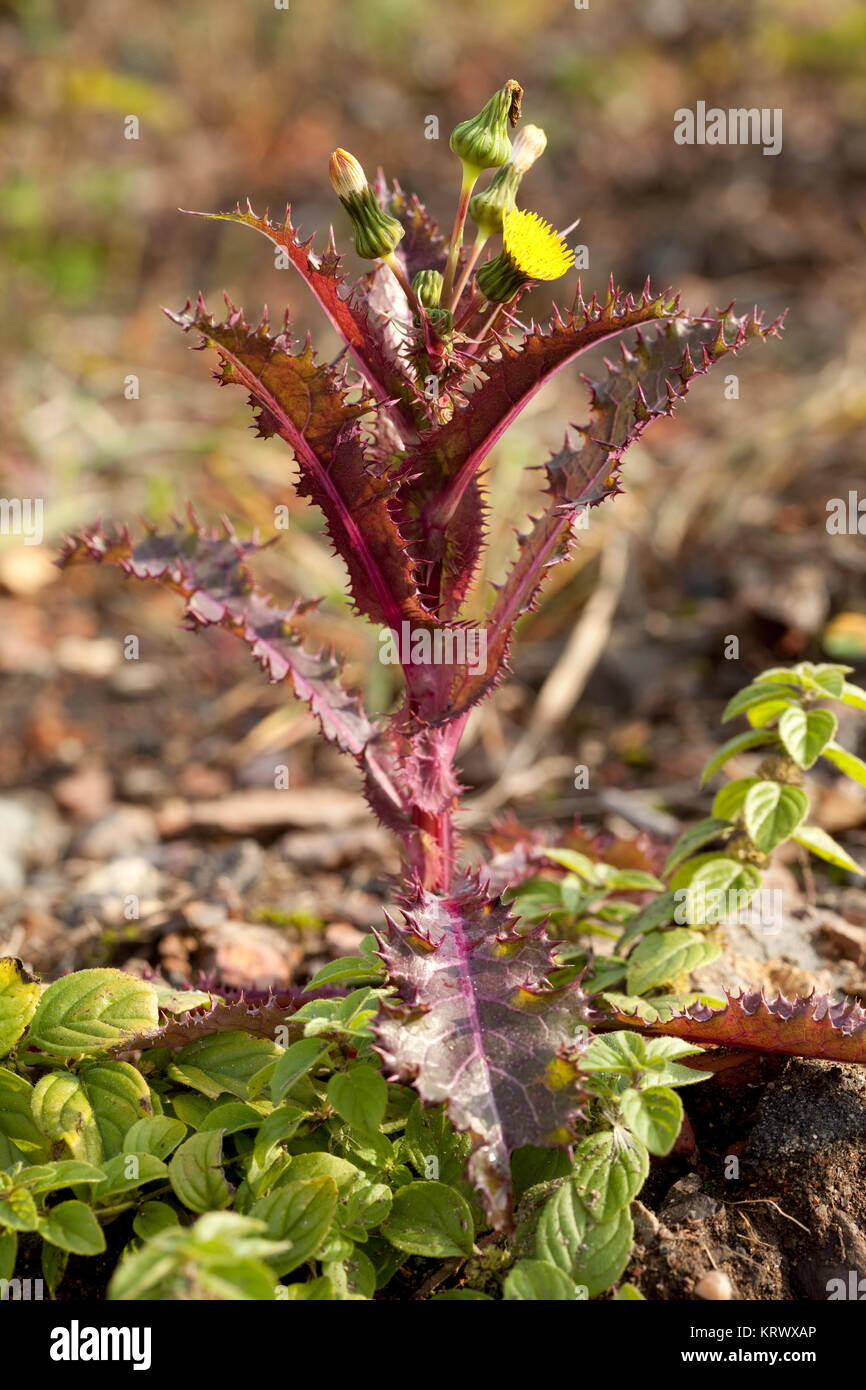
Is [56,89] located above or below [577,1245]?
above

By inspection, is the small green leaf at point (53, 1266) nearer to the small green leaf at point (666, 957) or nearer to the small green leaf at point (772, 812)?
the small green leaf at point (666, 957)

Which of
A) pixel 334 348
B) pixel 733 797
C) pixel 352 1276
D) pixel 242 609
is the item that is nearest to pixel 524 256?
pixel 242 609

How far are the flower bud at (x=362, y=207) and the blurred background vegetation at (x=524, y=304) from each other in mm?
1891

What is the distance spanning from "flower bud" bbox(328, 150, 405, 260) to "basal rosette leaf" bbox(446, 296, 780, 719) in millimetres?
294

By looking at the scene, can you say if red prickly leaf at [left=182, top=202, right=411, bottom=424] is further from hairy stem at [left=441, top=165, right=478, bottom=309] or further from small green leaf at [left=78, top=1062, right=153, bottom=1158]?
small green leaf at [left=78, top=1062, right=153, bottom=1158]

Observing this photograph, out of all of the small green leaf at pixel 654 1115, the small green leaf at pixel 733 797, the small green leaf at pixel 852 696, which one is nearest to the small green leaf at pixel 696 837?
the small green leaf at pixel 733 797

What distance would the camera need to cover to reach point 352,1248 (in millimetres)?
1504

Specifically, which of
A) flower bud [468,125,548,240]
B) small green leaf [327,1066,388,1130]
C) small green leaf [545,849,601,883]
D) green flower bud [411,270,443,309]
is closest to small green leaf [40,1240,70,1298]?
small green leaf [327,1066,388,1130]

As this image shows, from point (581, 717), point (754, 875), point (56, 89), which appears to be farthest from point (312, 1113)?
point (56, 89)

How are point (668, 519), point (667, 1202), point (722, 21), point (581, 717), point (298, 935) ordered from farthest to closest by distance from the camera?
point (722, 21)
point (668, 519)
point (581, 717)
point (298, 935)
point (667, 1202)

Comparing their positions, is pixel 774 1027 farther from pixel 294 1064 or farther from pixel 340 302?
pixel 340 302

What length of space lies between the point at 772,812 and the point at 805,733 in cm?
14

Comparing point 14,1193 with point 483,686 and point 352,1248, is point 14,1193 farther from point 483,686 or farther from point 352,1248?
point 483,686
